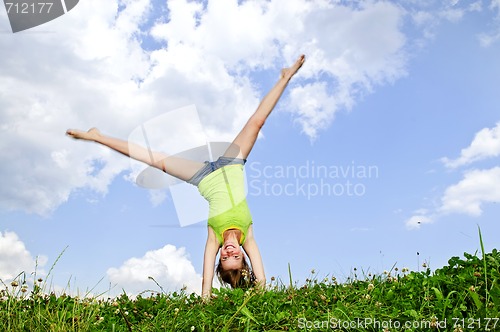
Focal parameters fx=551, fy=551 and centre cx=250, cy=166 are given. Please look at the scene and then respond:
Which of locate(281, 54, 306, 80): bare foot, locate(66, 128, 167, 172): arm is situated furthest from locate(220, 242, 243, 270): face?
locate(281, 54, 306, 80): bare foot

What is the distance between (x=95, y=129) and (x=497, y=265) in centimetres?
738

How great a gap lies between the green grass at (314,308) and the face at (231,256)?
2.45m

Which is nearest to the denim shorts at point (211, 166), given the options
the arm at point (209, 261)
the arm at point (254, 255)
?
the arm at point (209, 261)

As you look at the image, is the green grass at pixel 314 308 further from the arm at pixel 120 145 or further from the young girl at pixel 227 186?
the arm at pixel 120 145

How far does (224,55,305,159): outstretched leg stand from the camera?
1076 centimetres

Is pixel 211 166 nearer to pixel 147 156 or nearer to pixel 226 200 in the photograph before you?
pixel 226 200

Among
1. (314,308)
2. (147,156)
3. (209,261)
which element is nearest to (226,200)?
(209,261)

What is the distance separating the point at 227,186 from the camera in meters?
10.6

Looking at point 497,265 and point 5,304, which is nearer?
point 497,265

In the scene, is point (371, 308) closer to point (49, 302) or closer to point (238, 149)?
point (49, 302)

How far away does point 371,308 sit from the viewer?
561cm

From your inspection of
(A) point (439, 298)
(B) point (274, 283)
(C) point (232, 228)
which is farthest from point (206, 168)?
(A) point (439, 298)

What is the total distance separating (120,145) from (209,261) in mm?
2797

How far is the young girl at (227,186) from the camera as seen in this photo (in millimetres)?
9711
